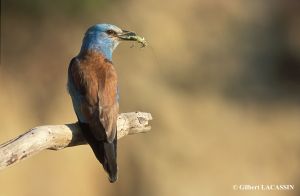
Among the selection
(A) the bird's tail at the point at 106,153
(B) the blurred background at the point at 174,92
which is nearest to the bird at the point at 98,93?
(A) the bird's tail at the point at 106,153

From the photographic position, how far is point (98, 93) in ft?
19.8

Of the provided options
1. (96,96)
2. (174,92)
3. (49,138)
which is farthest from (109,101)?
(174,92)

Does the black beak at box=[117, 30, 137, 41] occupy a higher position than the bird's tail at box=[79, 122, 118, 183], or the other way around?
the black beak at box=[117, 30, 137, 41]

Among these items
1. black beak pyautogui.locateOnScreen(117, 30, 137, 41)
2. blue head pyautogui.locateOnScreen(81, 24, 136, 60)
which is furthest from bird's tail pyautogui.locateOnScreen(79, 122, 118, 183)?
black beak pyautogui.locateOnScreen(117, 30, 137, 41)

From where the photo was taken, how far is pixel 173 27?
12.2 metres

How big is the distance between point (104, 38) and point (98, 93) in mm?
805

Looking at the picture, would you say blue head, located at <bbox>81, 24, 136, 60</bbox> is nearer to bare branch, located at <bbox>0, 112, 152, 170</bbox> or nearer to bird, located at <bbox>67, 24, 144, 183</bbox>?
bird, located at <bbox>67, 24, 144, 183</bbox>

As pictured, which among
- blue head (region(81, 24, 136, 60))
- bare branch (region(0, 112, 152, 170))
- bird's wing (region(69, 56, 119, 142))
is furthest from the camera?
blue head (region(81, 24, 136, 60))

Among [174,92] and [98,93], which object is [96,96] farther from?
[174,92]

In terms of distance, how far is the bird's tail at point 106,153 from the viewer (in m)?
5.70

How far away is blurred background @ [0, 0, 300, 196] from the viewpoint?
1003cm

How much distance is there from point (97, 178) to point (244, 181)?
87.4 inches

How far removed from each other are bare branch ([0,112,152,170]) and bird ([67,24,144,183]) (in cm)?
10

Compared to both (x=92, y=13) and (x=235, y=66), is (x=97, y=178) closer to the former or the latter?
(x=92, y=13)
